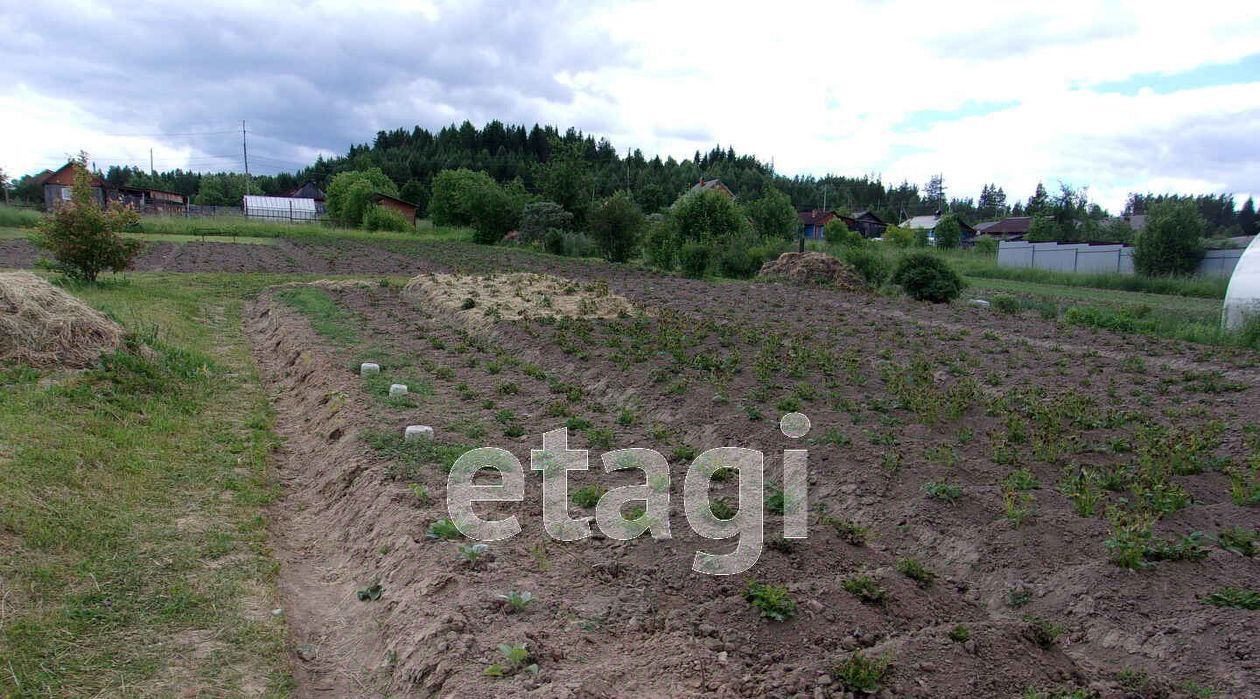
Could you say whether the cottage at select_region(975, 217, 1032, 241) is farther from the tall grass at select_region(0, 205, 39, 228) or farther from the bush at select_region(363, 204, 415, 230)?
the tall grass at select_region(0, 205, 39, 228)

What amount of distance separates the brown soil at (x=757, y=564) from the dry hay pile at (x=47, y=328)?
2.13 meters

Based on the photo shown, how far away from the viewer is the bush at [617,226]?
32.6 m

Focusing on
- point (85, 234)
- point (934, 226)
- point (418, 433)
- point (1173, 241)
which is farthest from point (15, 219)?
point (934, 226)

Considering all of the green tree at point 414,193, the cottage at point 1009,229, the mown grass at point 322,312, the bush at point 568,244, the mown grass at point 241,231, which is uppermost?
the green tree at point 414,193

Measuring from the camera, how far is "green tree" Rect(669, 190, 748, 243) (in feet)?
98.2

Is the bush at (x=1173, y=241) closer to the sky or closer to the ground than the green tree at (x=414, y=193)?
closer to the ground

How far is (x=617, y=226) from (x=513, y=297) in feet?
54.7

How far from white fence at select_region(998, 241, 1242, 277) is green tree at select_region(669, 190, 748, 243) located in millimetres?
18416

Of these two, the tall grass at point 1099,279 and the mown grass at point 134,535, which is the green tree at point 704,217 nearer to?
the tall grass at point 1099,279

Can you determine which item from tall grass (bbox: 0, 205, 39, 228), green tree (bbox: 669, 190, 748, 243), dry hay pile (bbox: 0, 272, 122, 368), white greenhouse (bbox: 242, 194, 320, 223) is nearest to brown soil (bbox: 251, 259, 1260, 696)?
dry hay pile (bbox: 0, 272, 122, 368)

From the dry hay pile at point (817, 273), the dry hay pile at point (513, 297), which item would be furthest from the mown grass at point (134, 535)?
the dry hay pile at point (817, 273)

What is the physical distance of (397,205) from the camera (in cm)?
6450

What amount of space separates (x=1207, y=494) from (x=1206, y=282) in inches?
1250

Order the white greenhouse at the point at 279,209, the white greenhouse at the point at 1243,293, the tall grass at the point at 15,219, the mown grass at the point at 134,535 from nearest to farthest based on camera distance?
the mown grass at the point at 134,535 → the white greenhouse at the point at 1243,293 → the tall grass at the point at 15,219 → the white greenhouse at the point at 279,209
